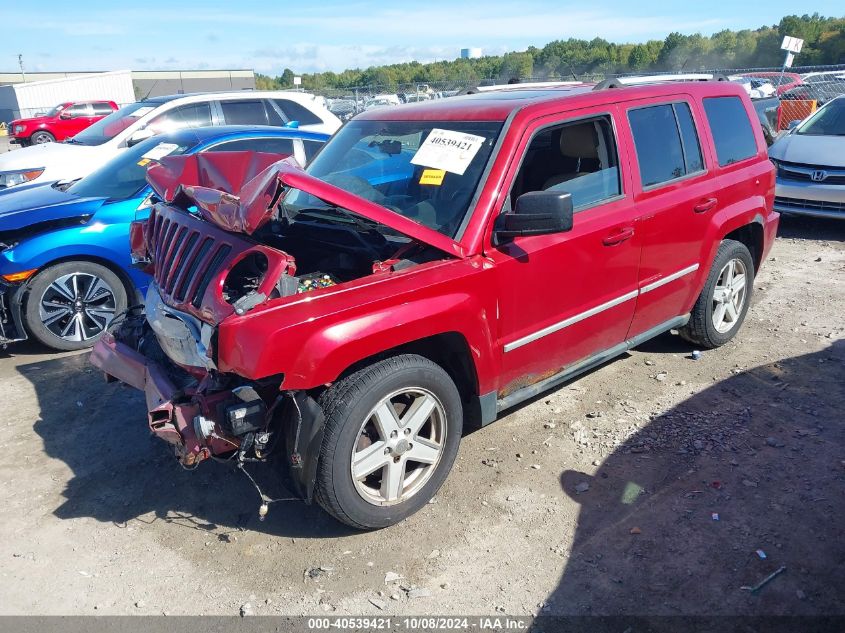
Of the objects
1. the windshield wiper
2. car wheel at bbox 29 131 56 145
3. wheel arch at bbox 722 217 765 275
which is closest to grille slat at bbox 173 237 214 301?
the windshield wiper

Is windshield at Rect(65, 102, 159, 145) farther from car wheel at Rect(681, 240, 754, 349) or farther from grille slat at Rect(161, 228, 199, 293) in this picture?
car wheel at Rect(681, 240, 754, 349)

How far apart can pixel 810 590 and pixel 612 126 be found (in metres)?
2.62

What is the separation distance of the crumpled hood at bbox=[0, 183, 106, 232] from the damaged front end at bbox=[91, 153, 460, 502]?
1.88 meters

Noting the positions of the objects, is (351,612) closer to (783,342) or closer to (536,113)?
(536,113)

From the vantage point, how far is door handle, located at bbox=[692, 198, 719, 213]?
446 centimetres

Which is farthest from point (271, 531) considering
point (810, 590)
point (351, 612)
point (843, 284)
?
point (843, 284)

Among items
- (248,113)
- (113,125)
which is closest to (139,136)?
(113,125)

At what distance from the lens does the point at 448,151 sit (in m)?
3.64

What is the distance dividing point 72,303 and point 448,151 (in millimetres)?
3706

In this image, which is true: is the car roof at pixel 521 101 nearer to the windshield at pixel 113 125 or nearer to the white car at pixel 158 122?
the white car at pixel 158 122

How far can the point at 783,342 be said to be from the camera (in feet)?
17.8

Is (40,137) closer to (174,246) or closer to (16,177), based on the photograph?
(16,177)

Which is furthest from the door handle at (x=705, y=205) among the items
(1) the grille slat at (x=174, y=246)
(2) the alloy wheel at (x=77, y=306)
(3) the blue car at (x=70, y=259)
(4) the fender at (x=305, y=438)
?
(2) the alloy wheel at (x=77, y=306)

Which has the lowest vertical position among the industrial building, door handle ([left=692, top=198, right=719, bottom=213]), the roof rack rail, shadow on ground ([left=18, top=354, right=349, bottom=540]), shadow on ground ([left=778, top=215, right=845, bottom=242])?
shadow on ground ([left=778, top=215, right=845, bottom=242])
